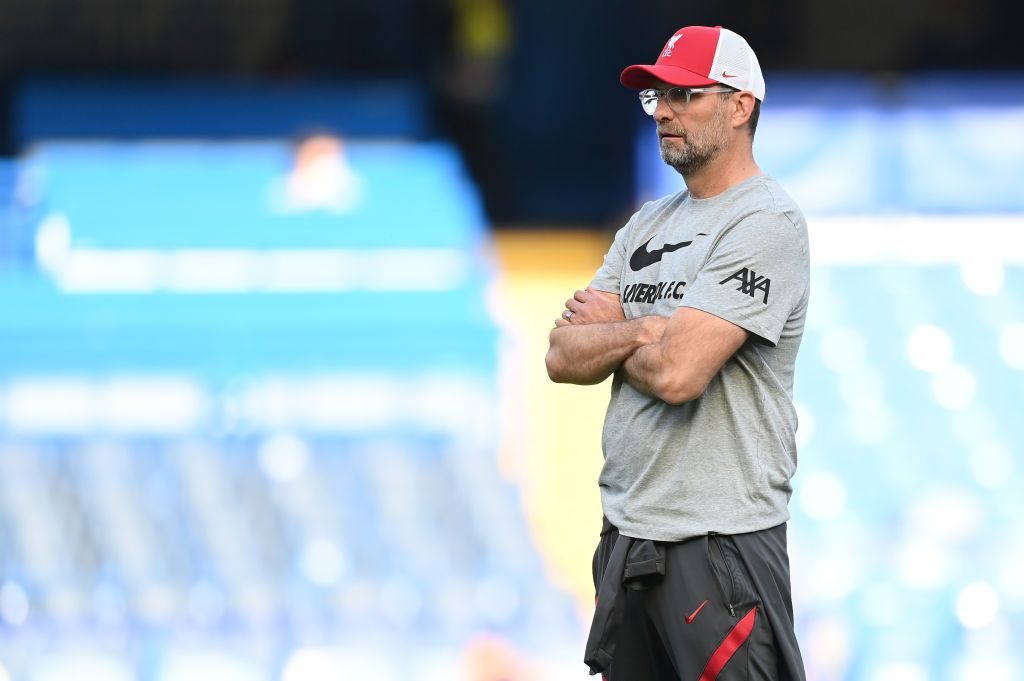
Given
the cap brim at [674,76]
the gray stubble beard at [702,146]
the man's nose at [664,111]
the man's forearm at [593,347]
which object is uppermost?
the cap brim at [674,76]

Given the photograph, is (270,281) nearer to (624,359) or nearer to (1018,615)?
(1018,615)

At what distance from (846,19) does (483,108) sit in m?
2.55

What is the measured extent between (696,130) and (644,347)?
369mm

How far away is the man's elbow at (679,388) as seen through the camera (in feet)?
7.36

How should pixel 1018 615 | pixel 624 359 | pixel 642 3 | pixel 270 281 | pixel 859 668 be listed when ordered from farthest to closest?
1. pixel 642 3
2. pixel 270 281
3. pixel 1018 615
4. pixel 859 668
5. pixel 624 359

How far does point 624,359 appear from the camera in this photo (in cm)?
237

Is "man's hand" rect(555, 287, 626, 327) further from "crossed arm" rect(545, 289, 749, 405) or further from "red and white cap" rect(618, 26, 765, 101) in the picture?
"red and white cap" rect(618, 26, 765, 101)

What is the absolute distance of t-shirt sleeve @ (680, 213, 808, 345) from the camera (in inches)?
89.5

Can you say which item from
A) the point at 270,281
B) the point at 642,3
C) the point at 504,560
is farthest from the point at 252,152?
the point at 504,560

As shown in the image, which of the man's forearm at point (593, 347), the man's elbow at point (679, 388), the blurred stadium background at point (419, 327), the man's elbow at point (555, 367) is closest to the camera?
the man's elbow at point (679, 388)

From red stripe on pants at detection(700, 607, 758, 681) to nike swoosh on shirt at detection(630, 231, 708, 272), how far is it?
59 centimetres

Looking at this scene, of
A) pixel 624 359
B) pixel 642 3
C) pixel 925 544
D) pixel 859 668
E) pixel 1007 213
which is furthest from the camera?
pixel 642 3

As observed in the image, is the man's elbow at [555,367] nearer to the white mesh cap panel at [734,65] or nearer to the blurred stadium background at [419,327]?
the white mesh cap panel at [734,65]

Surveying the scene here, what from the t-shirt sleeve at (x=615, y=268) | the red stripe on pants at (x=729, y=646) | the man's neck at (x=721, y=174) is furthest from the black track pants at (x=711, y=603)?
the man's neck at (x=721, y=174)
